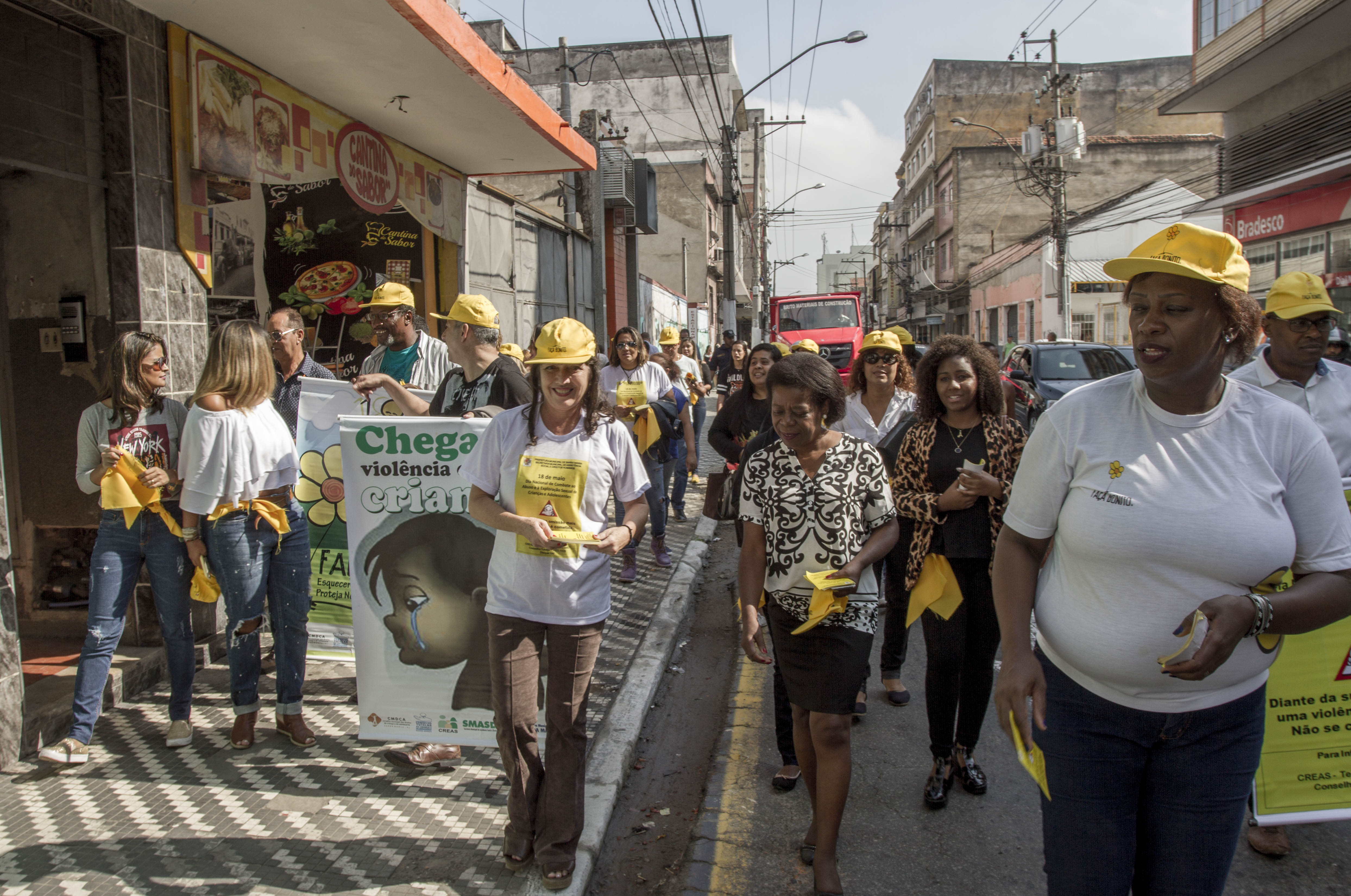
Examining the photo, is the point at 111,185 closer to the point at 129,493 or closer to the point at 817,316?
the point at 129,493

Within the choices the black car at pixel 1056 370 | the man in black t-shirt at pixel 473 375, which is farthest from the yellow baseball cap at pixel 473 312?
the black car at pixel 1056 370

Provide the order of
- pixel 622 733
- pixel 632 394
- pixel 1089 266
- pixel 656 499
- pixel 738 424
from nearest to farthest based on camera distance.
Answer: pixel 622 733, pixel 738 424, pixel 656 499, pixel 632 394, pixel 1089 266

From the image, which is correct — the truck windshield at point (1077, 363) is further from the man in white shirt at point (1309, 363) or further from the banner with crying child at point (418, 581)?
the banner with crying child at point (418, 581)

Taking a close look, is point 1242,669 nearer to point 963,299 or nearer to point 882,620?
point 882,620

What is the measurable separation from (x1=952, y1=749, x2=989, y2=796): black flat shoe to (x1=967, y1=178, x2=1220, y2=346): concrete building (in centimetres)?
2560

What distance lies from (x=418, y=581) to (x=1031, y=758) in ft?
8.58

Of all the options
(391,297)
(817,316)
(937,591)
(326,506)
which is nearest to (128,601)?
(326,506)

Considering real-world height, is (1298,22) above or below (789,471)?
above

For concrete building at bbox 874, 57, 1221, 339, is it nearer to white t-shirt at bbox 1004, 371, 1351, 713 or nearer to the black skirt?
the black skirt

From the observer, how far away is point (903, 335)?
7215 mm

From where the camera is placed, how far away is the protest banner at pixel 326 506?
4504mm

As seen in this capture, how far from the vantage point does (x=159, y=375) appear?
4.07 metres

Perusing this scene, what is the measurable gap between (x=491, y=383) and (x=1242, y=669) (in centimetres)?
336

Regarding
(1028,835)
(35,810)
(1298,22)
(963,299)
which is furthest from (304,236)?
(963,299)
